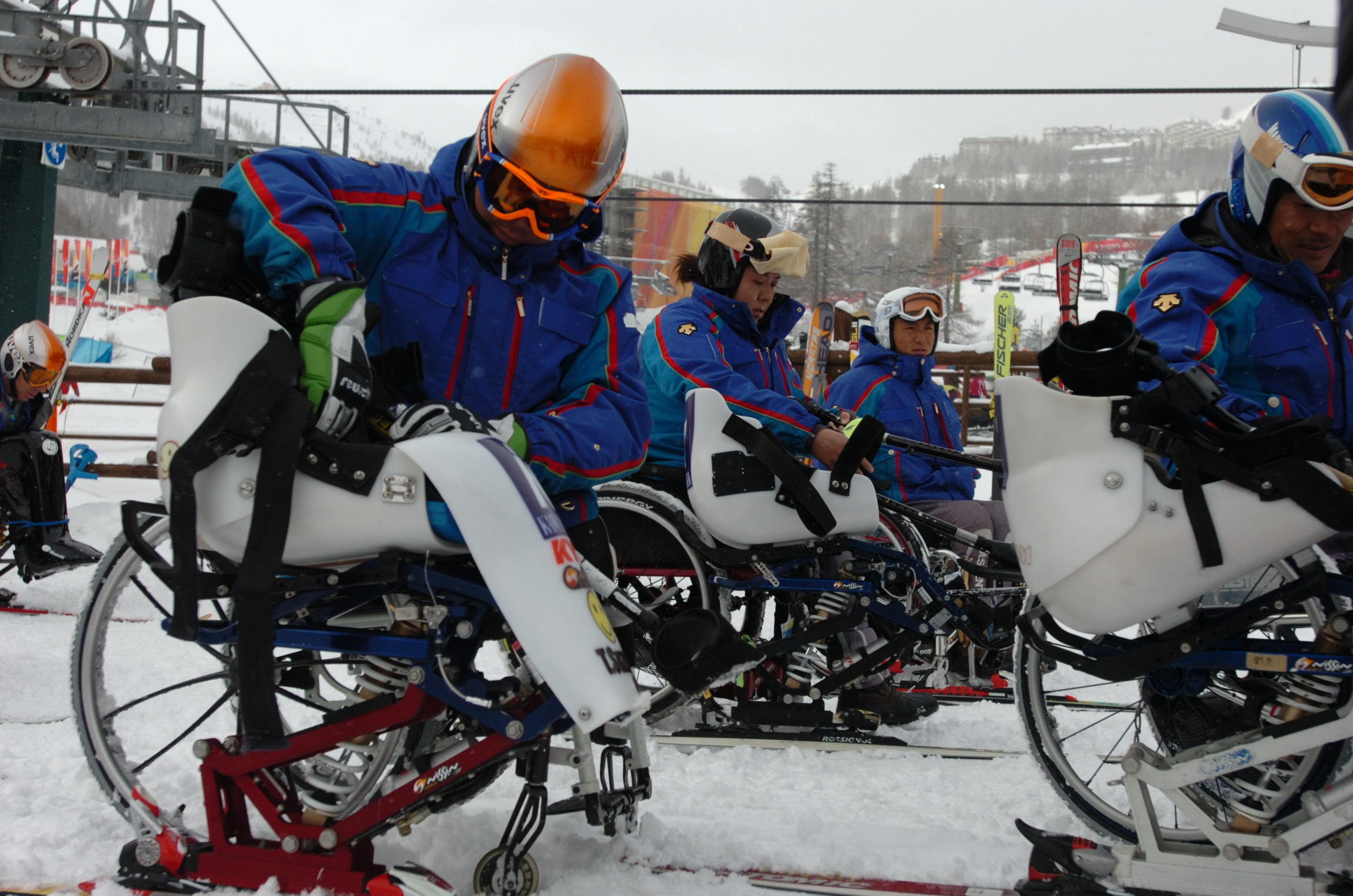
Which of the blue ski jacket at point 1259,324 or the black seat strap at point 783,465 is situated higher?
the blue ski jacket at point 1259,324

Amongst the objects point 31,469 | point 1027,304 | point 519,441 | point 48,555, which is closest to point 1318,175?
point 519,441

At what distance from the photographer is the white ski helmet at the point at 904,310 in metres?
5.30

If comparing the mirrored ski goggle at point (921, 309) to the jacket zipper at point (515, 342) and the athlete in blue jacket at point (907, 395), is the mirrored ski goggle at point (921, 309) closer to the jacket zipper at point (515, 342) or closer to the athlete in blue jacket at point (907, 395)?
the athlete in blue jacket at point (907, 395)

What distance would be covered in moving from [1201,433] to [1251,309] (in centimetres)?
58

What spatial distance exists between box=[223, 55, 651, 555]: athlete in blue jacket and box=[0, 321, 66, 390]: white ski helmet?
5446 mm

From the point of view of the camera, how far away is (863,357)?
5.42m

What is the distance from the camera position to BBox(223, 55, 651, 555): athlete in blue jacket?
2.08 meters

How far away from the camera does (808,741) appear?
13.6 ft

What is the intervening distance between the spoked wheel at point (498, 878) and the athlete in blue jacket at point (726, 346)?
2024mm

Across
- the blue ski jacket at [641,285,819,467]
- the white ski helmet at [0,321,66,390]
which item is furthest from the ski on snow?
the white ski helmet at [0,321,66,390]

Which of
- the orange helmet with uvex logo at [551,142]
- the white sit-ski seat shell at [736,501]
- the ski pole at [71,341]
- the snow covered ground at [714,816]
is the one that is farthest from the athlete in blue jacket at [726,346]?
the ski pole at [71,341]

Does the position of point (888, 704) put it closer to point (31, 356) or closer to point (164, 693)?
point (164, 693)

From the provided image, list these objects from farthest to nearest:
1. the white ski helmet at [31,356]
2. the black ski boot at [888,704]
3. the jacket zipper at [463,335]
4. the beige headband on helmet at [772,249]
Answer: the white ski helmet at [31,356] → the black ski boot at [888,704] → the beige headband on helmet at [772,249] → the jacket zipper at [463,335]

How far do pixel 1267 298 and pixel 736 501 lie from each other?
1.93 metres
